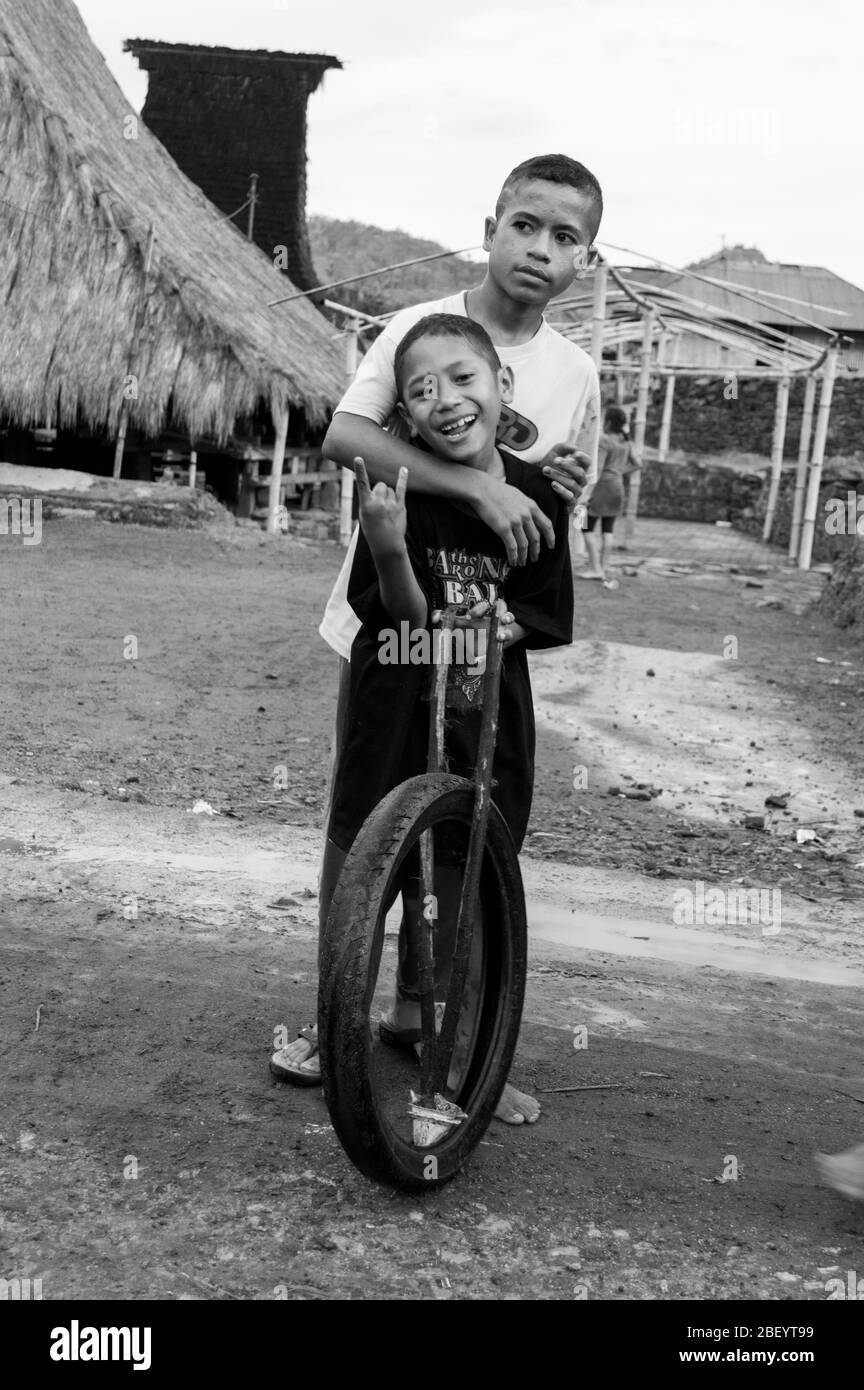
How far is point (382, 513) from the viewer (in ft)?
7.41

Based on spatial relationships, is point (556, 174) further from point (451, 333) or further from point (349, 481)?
point (349, 481)

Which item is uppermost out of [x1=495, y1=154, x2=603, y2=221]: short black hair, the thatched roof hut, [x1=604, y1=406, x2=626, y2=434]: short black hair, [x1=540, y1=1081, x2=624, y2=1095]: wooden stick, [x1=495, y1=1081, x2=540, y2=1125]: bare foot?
the thatched roof hut

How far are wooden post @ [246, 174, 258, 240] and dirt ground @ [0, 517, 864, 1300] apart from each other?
707 inches

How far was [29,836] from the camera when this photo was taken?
15.2 ft

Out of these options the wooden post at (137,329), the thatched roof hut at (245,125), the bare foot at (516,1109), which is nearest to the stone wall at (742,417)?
the thatched roof hut at (245,125)

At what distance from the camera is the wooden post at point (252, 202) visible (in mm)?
24531

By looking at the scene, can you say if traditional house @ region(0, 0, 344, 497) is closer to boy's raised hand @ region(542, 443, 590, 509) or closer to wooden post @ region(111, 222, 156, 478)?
wooden post @ region(111, 222, 156, 478)

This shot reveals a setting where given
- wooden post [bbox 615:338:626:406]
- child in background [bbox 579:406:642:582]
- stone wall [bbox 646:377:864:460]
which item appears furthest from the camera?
stone wall [bbox 646:377:864:460]

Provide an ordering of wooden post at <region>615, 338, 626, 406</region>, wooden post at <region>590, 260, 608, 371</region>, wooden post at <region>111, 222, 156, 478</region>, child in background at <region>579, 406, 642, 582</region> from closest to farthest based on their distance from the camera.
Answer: child in background at <region>579, 406, 642, 582</region> → wooden post at <region>111, 222, 156, 478</region> → wooden post at <region>590, 260, 608, 371</region> → wooden post at <region>615, 338, 626, 406</region>

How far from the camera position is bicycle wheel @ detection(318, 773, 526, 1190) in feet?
7.26

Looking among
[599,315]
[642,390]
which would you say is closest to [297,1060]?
[599,315]

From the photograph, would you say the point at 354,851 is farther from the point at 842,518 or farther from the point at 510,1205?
the point at 842,518

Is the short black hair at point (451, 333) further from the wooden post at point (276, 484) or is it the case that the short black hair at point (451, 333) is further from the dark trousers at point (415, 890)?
the wooden post at point (276, 484)

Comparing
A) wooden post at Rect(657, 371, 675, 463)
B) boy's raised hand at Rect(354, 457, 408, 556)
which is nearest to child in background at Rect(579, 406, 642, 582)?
boy's raised hand at Rect(354, 457, 408, 556)
